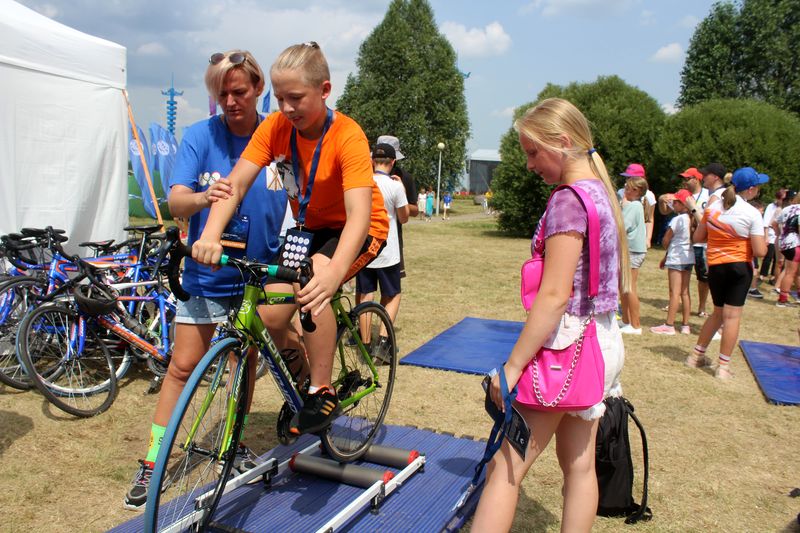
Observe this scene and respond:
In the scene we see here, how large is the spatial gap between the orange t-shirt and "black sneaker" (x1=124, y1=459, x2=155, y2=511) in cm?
167

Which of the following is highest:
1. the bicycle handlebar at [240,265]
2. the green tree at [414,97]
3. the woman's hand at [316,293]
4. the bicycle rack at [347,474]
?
the green tree at [414,97]

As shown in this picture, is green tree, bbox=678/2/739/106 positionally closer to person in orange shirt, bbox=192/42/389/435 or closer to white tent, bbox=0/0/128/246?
white tent, bbox=0/0/128/246

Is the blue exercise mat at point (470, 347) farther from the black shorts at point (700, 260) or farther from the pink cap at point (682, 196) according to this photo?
the pink cap at point (682, 196)

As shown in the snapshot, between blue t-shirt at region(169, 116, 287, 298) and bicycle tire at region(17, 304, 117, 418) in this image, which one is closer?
blue t-shirt at region(169, 116, 287, 298)

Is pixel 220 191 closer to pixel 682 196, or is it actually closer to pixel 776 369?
pixel 776 369

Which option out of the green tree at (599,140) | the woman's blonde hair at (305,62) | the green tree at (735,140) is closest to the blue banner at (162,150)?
the green tree at (599,140)

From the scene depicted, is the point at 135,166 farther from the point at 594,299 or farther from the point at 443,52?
the point at 443,52

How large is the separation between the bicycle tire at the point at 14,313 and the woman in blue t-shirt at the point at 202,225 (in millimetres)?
2325

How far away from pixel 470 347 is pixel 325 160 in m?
4.45

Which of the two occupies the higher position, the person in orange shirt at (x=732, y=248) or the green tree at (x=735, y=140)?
the green tree at (x=735, y=140)

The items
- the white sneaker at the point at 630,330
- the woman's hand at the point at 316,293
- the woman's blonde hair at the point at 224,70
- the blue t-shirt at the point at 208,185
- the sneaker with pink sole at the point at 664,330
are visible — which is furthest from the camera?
the sneaker with pink sole at the point at 664,330

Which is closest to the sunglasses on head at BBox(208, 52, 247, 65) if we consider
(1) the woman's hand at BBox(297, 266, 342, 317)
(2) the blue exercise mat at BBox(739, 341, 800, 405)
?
(1) the woman's hand at BBox(297, 266, 342, 317)

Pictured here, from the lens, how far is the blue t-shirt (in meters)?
3.39

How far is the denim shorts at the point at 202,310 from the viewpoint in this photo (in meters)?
3.40
